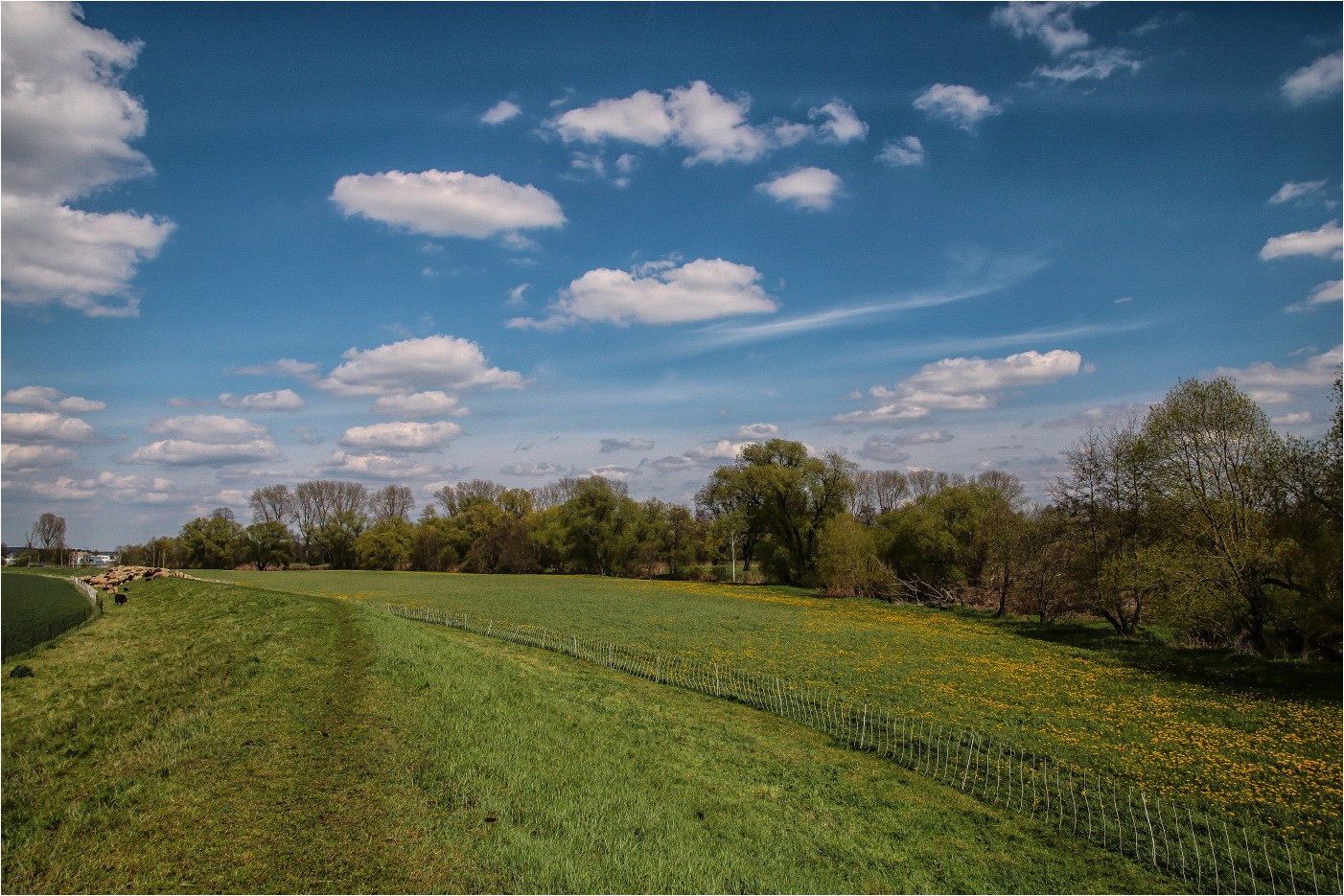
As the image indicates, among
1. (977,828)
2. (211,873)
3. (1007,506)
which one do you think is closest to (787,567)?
(1007,506)

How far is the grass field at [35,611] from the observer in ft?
94.6

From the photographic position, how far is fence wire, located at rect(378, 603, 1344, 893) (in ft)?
37.7

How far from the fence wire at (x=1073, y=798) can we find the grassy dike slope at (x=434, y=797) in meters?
0.73

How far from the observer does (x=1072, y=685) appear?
25.4 metres

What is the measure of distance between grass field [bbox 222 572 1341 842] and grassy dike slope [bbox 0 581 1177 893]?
5608 millimetres

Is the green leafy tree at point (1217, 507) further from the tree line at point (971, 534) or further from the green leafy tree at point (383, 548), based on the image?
the green leafy tree at point (383, 548)

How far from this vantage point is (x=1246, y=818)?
43.3ft

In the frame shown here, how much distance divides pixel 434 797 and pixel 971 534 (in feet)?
200

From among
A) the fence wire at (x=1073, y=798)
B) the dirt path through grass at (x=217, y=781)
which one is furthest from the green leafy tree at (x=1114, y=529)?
the dirt path through grass at (x=217, y=781)

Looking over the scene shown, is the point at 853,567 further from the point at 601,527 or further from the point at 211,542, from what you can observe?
the point at 211,542

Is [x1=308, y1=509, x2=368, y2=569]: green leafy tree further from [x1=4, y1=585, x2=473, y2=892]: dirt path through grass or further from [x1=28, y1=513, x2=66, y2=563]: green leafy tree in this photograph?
[x1=4, y1=585, x2=473, y2=892]: dirt path through grass

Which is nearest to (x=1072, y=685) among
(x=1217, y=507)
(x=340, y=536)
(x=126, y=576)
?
(x=1217, y=507)

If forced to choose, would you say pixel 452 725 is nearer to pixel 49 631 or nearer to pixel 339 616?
pixel 339 616

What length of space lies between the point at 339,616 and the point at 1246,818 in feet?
84.9
